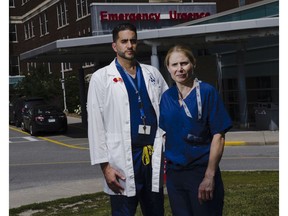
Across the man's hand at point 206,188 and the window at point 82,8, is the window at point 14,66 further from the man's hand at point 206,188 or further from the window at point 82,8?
the man's hand at point 206,188

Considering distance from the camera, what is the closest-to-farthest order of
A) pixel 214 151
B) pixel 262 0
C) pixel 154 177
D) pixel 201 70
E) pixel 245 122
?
pixel 214 151 < pixel 154 177 < pixel 245 122 < pixel 262 0 < pixel 201 70

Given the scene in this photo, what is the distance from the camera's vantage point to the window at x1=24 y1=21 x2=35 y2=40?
186 ft

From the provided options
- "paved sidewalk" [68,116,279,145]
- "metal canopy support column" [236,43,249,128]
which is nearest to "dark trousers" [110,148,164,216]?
"paved sidewalk" [68,116,279,145]

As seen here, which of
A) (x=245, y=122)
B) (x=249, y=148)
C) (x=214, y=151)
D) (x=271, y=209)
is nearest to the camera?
(x=214, y=151)

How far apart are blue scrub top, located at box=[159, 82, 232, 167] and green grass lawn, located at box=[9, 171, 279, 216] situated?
325cm

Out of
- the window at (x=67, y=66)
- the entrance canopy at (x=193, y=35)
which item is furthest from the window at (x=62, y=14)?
the entrance canopy at (x=193, y=35)

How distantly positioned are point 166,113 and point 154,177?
573mm

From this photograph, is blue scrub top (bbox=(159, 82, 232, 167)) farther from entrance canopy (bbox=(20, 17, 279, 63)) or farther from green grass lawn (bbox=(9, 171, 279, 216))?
entrance canopy (bbox=(20, 17, 279, 63))

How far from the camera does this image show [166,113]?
13.2ft

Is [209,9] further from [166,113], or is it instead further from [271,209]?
[166,113]

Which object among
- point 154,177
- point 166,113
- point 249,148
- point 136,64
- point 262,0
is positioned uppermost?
point 262,0

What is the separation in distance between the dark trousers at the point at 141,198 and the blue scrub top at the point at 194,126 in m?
0.32
